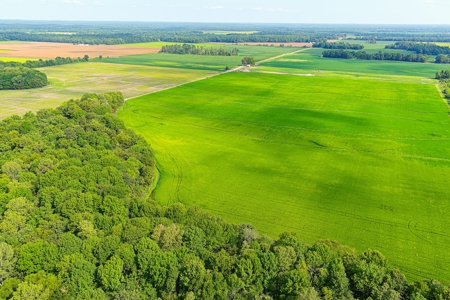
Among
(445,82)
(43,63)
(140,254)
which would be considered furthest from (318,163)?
(43,63)

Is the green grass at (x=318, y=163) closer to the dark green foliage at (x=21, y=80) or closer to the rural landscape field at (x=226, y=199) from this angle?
the rural landscape field at (x=226, y=199)

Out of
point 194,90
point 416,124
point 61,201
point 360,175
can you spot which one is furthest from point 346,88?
point 61,201

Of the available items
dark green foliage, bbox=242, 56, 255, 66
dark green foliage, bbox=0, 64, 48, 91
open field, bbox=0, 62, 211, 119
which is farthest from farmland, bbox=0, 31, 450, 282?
dark green foliage, bbox=242, 56, 255, 66

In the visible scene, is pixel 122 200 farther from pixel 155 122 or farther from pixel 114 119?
pixel 155 122

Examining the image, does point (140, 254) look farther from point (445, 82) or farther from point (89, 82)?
point (445, 82)

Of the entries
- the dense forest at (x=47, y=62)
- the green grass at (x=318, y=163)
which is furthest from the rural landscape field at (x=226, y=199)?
the dense forest at (x=47, y=62)

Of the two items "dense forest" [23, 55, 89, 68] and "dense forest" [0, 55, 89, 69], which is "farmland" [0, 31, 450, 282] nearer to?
"dense forest" [0, 55, 89, 69]
